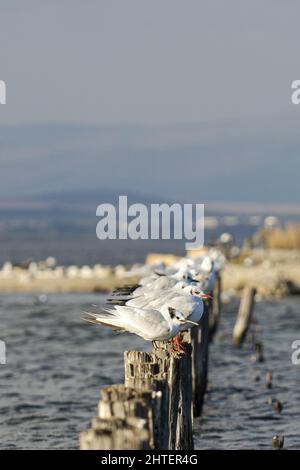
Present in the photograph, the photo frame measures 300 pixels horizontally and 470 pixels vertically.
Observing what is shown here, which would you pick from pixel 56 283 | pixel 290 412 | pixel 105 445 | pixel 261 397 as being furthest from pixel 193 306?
pixel 56 283

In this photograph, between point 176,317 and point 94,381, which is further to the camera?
point 94,381

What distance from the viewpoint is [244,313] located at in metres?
32.3

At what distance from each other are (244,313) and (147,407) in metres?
21.4

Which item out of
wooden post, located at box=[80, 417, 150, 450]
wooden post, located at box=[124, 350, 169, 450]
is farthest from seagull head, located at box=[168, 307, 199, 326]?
wooden post, located at box=[80, 417, 150, 450]

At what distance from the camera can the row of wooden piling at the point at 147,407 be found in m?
10.4

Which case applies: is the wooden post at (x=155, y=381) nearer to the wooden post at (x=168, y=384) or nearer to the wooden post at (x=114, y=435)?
the wooden post at (x=168, y=384)

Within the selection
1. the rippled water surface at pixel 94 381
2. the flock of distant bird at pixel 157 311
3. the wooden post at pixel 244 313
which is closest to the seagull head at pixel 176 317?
the flock of distant bird at pixel 157 311

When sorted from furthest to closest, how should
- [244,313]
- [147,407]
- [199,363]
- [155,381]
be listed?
[244,313], [199,363], [155,381], [147,407]

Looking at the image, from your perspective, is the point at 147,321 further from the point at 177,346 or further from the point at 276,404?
the point at 276,404

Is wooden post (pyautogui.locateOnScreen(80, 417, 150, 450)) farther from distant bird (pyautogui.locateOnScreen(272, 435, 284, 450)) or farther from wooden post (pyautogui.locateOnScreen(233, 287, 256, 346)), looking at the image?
wooden post (pyautogui.locateOnScreen(233, 287, 256, 346))

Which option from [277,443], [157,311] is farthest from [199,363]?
[157,311]

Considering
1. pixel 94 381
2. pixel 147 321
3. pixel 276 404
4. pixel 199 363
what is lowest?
pixel 276 404

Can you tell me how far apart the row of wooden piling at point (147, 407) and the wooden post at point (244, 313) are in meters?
15.7

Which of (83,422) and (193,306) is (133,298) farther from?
(83,422)
